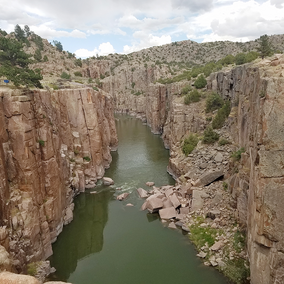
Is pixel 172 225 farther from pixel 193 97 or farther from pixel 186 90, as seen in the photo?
pixel 186 90

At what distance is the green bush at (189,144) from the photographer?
98.8 feet

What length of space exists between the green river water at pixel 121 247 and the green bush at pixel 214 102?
11.3 m

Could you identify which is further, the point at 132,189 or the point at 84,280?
the point at 132,189

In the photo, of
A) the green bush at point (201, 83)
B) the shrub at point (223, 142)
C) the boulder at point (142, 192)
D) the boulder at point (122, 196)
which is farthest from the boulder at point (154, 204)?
the green bush at point (201, 83)

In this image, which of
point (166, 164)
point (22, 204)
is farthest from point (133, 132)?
point (22, 204)

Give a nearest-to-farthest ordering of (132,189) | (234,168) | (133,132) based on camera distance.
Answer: (234,168) → (132,189) → (133,132)

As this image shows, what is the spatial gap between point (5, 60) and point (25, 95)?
6313 mm

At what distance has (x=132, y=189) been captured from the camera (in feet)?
92.9

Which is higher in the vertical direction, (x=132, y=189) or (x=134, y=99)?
(x=134, y=99)

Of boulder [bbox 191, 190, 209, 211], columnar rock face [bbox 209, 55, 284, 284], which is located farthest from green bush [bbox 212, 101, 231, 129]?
columnar rock face [bbox 209, 55, 284, 284]

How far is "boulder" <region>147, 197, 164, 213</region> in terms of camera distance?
2333 centimetres

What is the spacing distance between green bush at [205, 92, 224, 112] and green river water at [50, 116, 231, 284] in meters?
11.3

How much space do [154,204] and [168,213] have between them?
1.59 m

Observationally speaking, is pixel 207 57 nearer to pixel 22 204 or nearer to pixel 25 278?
pixel 22 204
